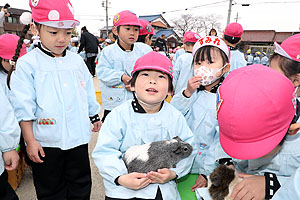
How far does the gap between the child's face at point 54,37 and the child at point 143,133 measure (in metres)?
0.64

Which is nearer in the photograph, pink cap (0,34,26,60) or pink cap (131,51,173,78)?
pink cap (131,51,173,78)

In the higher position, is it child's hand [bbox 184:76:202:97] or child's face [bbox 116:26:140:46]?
child's face [bbox 116:26:140:46]

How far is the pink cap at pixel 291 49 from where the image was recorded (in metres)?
1.31

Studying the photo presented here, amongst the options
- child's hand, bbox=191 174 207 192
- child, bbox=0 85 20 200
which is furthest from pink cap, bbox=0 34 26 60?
child's hand, bbox=191 174 207 192

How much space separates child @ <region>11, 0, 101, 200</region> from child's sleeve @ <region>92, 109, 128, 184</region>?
1.51ft

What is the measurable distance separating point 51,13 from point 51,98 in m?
0.62

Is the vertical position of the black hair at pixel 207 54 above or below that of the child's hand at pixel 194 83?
above

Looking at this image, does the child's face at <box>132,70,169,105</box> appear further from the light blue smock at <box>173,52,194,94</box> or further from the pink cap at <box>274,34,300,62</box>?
the light blue smock at <box>173,52,194,94</box>

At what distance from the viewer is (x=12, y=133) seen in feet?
4.18

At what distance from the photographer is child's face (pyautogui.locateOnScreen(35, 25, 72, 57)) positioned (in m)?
1.46

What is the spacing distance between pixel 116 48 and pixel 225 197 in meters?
1.98

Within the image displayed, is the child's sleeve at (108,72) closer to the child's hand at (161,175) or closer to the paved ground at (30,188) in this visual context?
the paved ground at (30,188)

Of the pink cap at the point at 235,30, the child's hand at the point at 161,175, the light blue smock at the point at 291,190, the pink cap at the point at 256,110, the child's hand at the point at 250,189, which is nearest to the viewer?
the light blue smock at the point at 291,190

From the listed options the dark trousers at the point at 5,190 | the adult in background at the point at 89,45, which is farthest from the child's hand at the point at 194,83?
the adult in background at the point at 89,45
